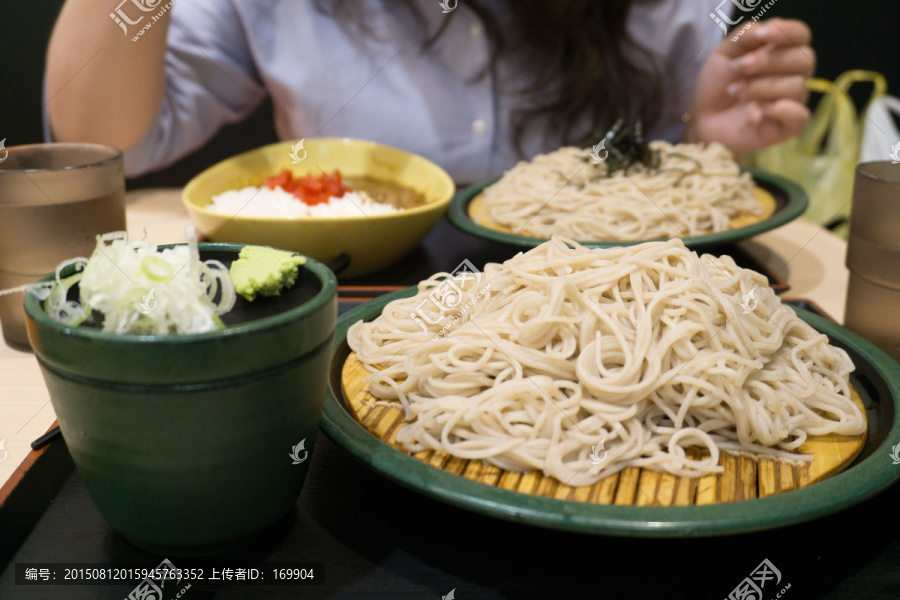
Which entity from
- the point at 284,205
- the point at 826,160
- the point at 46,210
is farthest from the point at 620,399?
the point at 826,160

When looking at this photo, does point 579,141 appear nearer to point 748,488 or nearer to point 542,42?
point 542,42

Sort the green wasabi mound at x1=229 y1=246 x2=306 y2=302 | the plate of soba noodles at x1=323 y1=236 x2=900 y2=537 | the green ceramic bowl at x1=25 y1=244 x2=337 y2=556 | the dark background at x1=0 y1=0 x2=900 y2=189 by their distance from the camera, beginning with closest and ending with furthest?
the green ceramic bowl at x1=25 y1=244 x2=337 y2=556 < the plate of soba noodles at x1=323 y1=236 x2=900 y2=537 < the green wasabi mound at x1=229 y1=246 x2=306 y2=302 < the dark background at x1=0 y1=0 x2=900 y2=189

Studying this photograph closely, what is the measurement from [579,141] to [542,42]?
1.61ft

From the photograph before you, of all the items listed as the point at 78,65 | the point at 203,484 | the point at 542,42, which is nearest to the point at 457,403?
the point at 203,484

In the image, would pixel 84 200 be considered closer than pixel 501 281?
No

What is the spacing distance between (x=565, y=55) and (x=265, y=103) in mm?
1941

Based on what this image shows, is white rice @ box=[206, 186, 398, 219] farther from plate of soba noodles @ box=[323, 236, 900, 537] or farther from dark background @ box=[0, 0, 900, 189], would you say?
dark background @ box=[0, 0, 900, 189]

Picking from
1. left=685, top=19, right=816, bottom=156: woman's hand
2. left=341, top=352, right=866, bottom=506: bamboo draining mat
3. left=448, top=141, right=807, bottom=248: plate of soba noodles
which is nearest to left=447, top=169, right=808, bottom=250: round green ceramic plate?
left=448, top=141, right=807, bottom=248: plate of soba noodles

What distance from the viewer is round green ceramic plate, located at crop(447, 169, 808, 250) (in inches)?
72.9

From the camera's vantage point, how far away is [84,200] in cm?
152

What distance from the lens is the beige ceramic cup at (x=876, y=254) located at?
1408 mm

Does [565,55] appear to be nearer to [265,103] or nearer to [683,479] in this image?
[265,103]

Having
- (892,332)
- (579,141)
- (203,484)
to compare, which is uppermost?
(203,484)

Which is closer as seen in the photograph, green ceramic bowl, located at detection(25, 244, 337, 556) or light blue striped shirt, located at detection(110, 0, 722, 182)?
green ceramic bowl, located at detection(25, 244, 337, 556)
